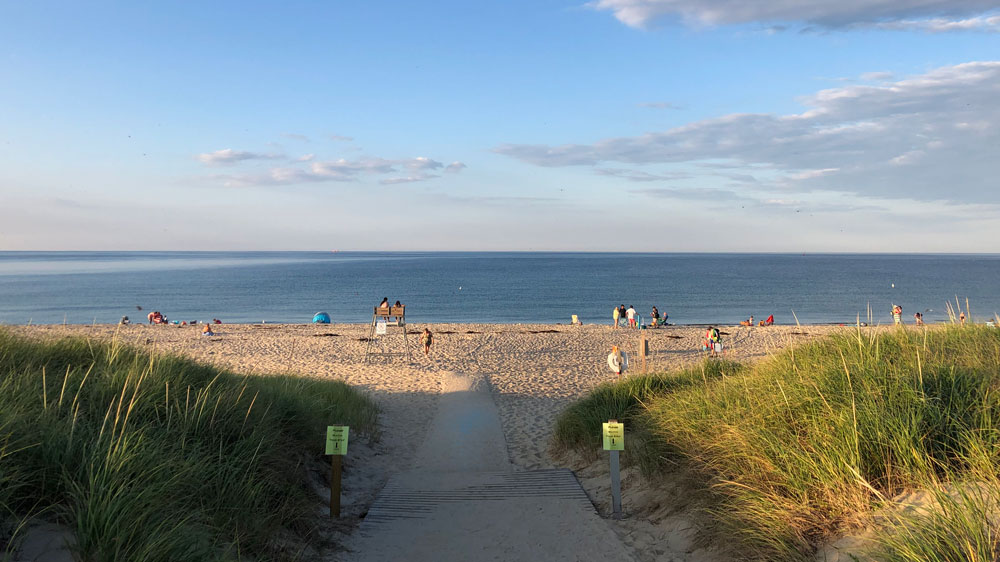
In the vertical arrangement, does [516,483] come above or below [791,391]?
below

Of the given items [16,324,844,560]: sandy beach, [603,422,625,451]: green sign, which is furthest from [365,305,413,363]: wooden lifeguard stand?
[603,422,625,451]: green sign

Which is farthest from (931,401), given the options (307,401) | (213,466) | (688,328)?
(688,328)

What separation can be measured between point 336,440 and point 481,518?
5.68 feet

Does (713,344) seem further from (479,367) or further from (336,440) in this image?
(336,440)

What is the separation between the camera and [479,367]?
1959 cm

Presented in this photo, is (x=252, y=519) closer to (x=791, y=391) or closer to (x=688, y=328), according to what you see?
(x=791, y=391)

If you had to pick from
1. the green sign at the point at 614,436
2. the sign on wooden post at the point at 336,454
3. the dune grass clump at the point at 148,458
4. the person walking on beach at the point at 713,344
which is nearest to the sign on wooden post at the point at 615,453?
the green sign at the point at 614,436

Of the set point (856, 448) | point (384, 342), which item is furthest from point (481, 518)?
point (384, 342)

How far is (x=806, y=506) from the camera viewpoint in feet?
14.1

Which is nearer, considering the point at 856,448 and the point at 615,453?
the point at 856,448

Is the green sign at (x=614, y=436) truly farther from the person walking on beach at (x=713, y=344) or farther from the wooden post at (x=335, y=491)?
the person walking on beach at (x=713, y=344)

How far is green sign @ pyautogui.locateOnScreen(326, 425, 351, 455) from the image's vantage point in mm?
6273

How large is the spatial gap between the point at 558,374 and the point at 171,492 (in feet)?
47.7

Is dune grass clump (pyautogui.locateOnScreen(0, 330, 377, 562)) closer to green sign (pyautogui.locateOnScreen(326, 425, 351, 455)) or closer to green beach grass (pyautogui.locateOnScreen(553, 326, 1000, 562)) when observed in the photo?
green sign (pyautogui.locateOnScreen(326, 425, 351, 455))
